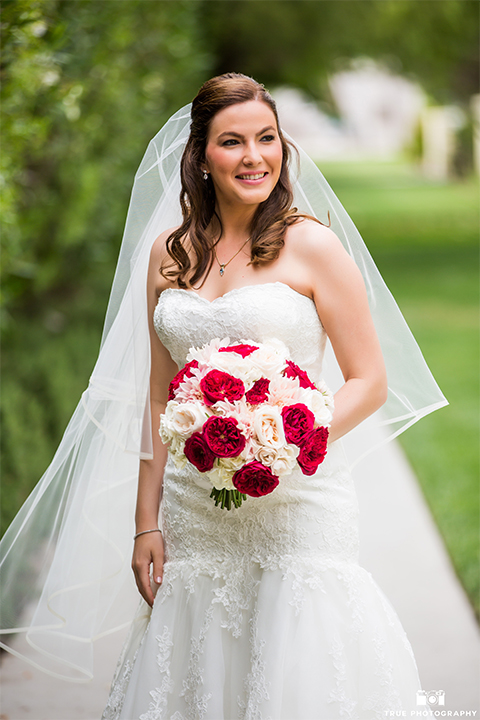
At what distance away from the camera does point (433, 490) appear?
6.24 m

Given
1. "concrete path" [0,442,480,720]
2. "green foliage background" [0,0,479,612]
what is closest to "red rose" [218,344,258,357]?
"concrete path" [0,442,480,720]

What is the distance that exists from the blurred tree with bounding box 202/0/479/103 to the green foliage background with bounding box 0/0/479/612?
4cm

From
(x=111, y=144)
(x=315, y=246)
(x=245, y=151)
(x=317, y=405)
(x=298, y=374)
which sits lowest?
(x=317, y=405)

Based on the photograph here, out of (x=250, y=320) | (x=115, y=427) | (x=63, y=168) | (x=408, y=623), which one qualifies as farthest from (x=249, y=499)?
(x=63, y=168)

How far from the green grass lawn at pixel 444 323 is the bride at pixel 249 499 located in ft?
7.41

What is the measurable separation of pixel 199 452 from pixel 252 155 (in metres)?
1.01

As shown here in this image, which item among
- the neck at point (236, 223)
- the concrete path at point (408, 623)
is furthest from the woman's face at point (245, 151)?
the concrete path at point (408, 623)

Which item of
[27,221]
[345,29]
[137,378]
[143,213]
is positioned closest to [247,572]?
[137,378]

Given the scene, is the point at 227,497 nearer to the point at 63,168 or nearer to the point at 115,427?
the point at 115,427

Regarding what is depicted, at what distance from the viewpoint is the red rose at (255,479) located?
6.95 feet

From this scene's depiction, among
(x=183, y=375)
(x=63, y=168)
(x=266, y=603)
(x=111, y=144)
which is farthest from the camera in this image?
(x=111, y=144)

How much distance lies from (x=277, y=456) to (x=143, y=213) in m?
1.38

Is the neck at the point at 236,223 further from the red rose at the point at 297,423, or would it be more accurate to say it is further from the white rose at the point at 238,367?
the red rose at the point at 297,423

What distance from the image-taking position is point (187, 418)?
7.25 ft
